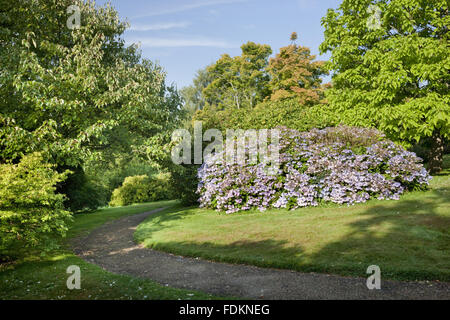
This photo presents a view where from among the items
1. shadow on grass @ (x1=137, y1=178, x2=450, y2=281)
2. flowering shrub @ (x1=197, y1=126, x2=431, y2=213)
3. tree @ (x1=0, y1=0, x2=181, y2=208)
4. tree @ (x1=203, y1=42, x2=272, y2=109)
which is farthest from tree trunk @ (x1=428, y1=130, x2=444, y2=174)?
tree @ (x1=203, y1=42, x2=272, y2=109)

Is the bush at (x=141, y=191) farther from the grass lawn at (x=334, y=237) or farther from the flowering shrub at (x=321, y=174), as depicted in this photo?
the grass lawn at (x=334, y=237)

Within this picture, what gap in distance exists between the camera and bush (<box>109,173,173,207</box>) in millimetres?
24156

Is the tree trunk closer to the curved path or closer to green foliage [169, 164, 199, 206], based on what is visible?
green foliage [169, 164, 199, 206]

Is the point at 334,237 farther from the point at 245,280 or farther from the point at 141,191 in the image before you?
the point at 141,191

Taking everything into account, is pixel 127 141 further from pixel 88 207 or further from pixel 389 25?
pixel 389 25

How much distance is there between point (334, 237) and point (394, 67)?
8160 millimetres

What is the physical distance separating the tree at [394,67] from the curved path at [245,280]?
8161mm

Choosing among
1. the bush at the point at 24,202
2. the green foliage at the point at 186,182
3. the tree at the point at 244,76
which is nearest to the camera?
the bush at the point at 24,202

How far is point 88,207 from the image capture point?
59.1 feet

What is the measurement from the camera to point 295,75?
2802 centimetres

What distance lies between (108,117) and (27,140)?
2.71m

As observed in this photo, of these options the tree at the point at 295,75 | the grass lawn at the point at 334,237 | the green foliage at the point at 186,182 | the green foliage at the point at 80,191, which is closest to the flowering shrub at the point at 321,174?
the grass lawn at the point at 334,237

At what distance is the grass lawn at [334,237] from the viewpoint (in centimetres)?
522

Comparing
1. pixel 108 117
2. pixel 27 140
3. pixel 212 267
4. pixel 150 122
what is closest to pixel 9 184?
pixel 27 140
